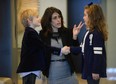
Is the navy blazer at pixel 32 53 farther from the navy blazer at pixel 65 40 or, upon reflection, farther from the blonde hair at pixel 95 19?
the blonde hair at pixel 95 19

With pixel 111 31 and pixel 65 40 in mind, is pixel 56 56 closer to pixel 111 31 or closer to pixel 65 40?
pixel 65 40

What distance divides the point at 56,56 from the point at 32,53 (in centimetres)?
29

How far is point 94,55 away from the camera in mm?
2385

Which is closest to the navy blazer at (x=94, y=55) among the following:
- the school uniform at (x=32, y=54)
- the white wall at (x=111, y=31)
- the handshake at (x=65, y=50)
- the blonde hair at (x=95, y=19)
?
the blonde hair at (x=95, y=19)

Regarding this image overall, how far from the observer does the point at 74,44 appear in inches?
103

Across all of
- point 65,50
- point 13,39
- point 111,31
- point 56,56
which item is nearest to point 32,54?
point 56,56

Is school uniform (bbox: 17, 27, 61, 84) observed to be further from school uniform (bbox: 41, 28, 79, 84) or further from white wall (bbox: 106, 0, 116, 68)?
white wall (bbox: 106, 0, 116, 68)

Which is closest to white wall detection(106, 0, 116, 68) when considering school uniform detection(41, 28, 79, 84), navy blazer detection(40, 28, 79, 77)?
navy blazer detection(40, 28, 79, 77)

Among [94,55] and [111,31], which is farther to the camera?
[111,31]

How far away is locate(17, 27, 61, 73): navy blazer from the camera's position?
2560 millimetres

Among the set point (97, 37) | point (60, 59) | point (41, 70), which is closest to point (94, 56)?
point (97, 37)

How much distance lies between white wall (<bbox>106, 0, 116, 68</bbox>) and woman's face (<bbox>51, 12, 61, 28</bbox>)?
1.98 meters

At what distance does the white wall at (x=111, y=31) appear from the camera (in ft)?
14.1

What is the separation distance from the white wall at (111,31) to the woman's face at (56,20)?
1983 millimetres
